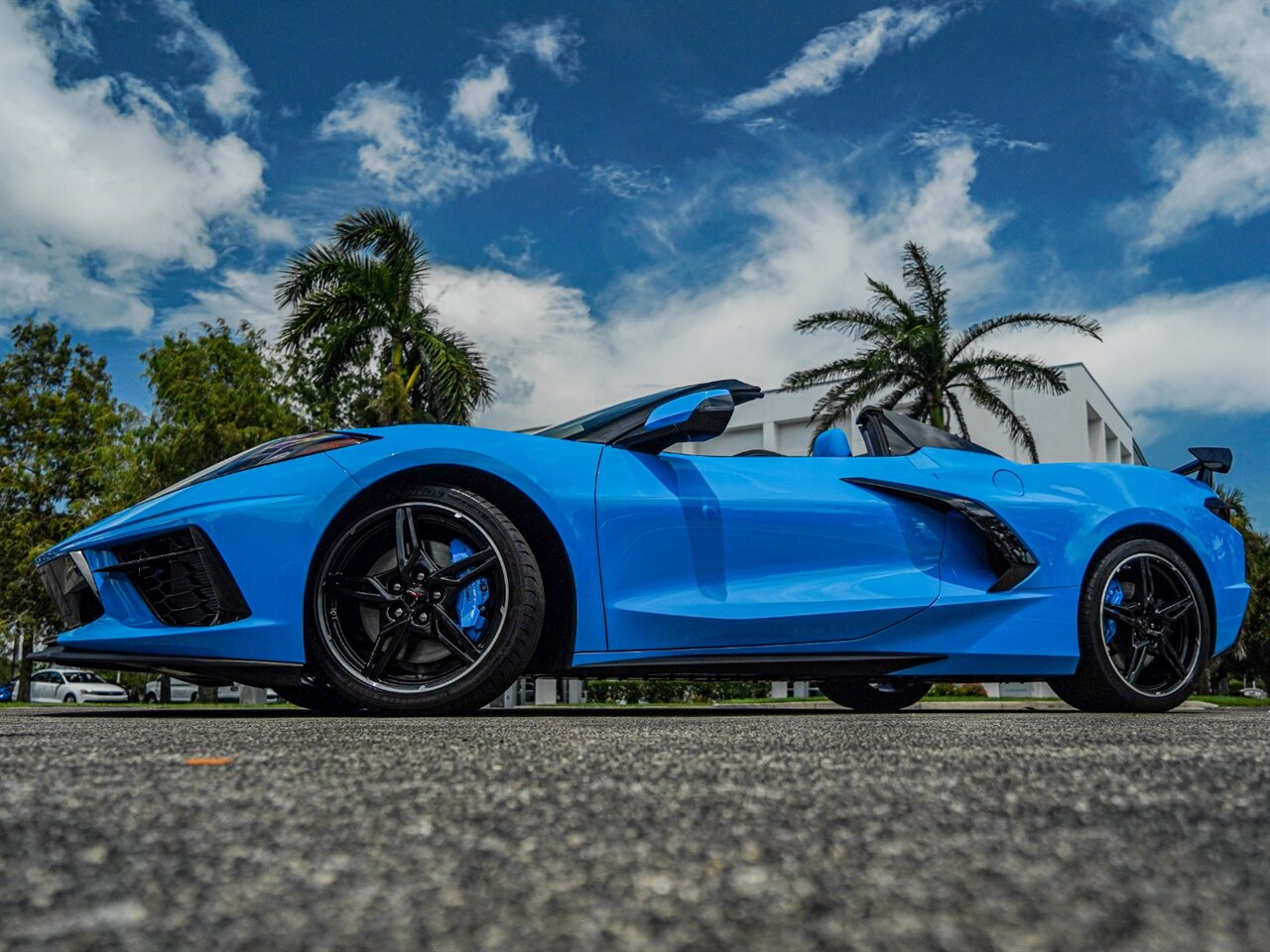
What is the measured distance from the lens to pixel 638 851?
103 centimetres

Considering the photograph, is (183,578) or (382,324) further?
(382,324)

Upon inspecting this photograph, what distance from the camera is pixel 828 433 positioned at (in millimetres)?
4285

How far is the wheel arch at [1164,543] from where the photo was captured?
4246 millimetres

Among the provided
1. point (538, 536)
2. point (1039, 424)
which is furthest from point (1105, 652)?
point (1039, 424)

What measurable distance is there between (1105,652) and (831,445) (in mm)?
1289

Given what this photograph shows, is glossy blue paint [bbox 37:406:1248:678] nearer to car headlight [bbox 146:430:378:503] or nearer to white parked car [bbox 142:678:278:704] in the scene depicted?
car headlight [bbox 146:430:378:503]

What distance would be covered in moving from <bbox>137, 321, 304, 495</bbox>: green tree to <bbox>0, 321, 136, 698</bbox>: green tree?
165 centimetres

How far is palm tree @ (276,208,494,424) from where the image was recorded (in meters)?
20.3

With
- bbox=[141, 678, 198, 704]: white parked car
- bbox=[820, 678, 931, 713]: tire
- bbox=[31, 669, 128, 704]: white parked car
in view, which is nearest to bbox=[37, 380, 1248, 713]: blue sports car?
bbox=[820, 678, 931, 713]: tire

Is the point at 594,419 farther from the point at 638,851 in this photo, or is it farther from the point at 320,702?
the point at 638,851

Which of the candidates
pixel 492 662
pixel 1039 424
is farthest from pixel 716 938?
pixel 1039 424

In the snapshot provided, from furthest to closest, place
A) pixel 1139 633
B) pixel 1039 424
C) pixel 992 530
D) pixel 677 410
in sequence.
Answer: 1. pixel 1039 424
2. pixel 1139 633
3. pixel 992 530
4. pixel 677 410

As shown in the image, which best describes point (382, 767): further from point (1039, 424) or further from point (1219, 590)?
point (1039, 424)

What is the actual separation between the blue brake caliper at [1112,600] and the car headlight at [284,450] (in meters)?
2.82
